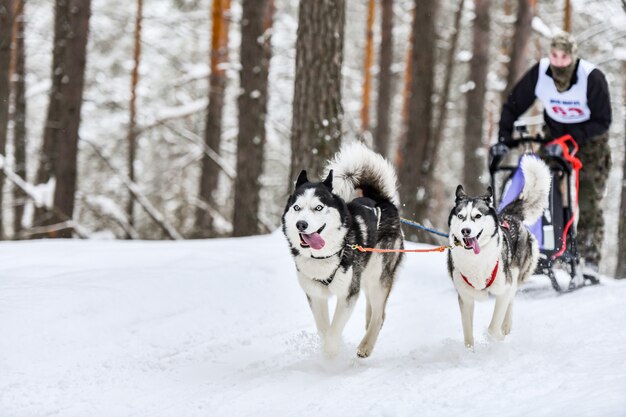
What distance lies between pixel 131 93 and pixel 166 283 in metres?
10.4

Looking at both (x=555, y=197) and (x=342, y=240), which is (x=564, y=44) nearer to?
(x=555, y=197)

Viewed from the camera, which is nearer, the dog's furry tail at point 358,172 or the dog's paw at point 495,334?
the dog's paw at point 495,334

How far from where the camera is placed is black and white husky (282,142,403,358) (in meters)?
3.82

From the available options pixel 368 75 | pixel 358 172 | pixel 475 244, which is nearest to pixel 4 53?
pixel 358 172

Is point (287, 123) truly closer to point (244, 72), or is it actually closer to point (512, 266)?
point (244, 72)

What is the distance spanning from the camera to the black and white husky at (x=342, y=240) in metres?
3.82

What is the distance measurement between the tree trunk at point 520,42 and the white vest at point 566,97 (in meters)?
6.30

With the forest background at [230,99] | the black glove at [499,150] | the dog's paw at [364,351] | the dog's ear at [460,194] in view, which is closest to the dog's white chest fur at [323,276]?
the dog's paw at [364,351]

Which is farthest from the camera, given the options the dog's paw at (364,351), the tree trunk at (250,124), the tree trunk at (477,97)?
the tree trunk at (477,97)

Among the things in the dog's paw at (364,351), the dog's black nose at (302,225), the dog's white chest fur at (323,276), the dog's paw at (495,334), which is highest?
the dog's black nose at (302,225)

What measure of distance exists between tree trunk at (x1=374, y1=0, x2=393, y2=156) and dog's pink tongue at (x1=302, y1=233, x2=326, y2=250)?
11.7m

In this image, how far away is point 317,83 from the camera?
6.59 metres

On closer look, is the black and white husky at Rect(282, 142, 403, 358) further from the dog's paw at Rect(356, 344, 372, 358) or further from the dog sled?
the dog sled

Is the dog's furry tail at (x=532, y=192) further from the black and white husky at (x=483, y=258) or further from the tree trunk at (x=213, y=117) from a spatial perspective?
the tree trunk at (x=213, y=117)
